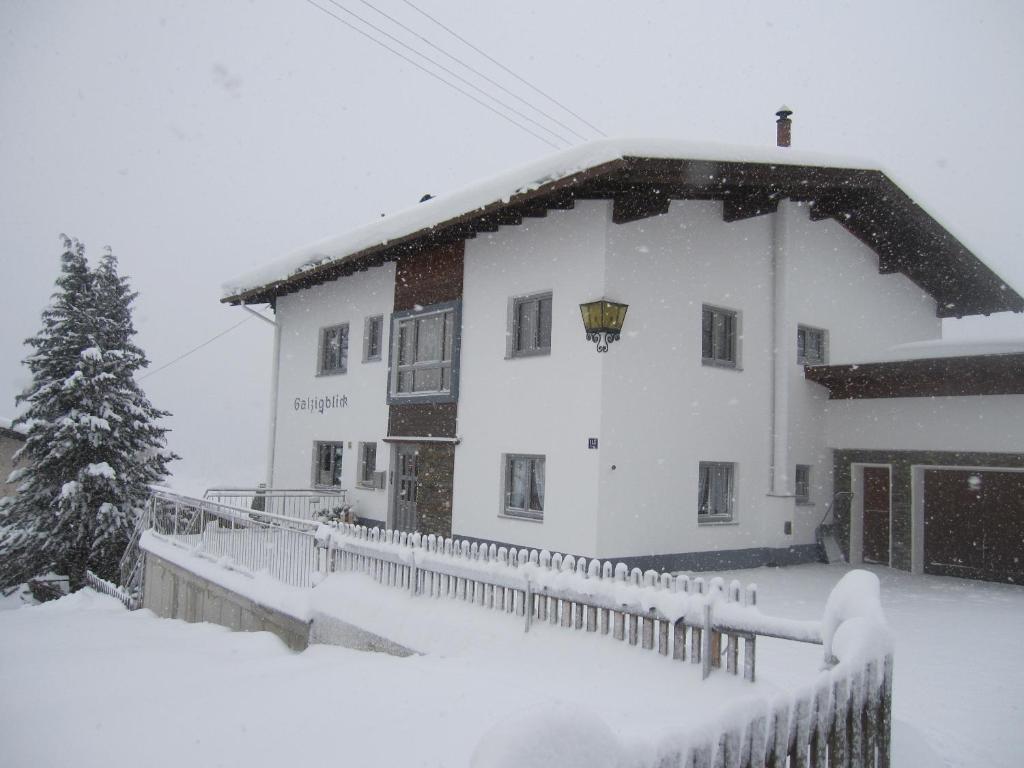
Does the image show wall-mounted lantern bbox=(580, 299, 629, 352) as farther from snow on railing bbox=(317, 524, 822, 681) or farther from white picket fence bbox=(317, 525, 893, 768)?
white picket fence bbox=(317, 525, 893, 768)

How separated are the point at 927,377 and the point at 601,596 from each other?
9504 mm

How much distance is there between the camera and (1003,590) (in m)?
11.9

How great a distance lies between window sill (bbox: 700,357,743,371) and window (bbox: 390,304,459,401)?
4.79 meters

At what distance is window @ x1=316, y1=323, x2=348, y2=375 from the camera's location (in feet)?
59.4

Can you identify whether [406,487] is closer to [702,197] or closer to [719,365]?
[719,365]

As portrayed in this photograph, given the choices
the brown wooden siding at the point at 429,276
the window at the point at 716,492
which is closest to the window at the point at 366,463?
the brown wooden siding at the point at 429,276

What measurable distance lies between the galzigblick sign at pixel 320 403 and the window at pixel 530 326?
624 centimetres

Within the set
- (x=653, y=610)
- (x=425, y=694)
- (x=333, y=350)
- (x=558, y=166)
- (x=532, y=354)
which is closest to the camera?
(x=425, y=694)

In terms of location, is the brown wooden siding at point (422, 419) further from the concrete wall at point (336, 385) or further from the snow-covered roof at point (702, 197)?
the snow-covered roof at point (702, 197)

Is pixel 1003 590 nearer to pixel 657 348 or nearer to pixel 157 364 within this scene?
pixel 657 348

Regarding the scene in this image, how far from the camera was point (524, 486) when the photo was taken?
1252 centimetres

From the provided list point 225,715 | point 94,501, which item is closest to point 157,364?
point 94,501

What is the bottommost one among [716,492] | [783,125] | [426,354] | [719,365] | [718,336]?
[716,492]

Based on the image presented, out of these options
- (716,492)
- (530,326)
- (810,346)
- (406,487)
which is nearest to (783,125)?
(810,346)
